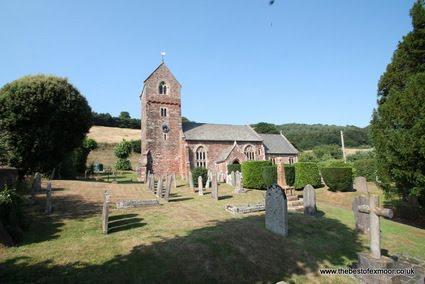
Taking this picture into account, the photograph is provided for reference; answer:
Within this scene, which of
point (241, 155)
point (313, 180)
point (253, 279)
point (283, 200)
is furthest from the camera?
point (241, 155)

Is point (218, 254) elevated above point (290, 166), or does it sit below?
below

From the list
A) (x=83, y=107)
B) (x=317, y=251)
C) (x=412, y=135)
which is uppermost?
(x=83, y=107)

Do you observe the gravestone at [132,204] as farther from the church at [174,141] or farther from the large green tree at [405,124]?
the church at [174,141]

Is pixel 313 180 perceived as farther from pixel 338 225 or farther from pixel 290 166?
pixel 338 225

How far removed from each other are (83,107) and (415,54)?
2746cm

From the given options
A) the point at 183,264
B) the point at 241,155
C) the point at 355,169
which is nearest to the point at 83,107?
the point at 241,155

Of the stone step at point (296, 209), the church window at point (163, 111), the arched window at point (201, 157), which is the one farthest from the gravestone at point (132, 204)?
the church window at point (163, 111)

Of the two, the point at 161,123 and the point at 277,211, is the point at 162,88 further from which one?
the point at 277,211

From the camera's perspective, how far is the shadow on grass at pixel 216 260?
618 cm

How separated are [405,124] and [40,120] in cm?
2700

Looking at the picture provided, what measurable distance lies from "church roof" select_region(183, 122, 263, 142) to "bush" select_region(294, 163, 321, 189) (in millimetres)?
14706

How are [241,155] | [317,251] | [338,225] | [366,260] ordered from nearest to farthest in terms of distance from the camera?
[366,260]
[317,251]
[338,225]
[241,155]

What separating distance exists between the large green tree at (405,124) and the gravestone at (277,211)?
692cm

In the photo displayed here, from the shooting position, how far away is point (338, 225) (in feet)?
39.2
